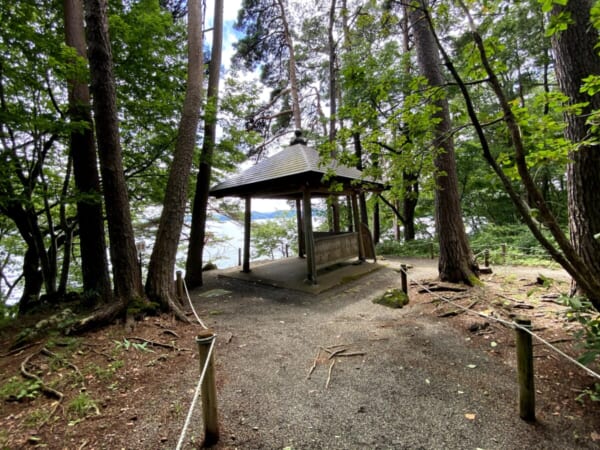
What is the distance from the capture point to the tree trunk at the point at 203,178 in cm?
694

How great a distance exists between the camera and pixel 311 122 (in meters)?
13.7

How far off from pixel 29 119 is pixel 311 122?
11.5m

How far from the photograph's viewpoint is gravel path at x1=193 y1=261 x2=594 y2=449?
1927 millimetres

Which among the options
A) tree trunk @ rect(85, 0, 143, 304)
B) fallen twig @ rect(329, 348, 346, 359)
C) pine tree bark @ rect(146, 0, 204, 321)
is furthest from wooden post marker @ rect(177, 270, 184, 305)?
fallen twig @ rect(329, 348, 346, 359)

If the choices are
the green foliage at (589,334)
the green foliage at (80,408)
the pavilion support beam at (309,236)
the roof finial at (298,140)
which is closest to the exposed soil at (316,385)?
the green foliage at (80,408)

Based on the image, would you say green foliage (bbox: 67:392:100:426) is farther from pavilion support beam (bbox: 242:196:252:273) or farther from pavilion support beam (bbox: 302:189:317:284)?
pavilion support beam (bbox: 242:196:252:273)

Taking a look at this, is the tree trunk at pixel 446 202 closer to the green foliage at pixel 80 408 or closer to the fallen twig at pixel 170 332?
the fallen twig at pixel 170 332

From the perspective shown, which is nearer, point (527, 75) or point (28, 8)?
point (28, 8)

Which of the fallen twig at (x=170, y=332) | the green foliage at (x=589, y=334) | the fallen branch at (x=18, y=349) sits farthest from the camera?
the fallen twig at (x=170, y=332)

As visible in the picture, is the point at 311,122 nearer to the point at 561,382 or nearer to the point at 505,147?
the point at 505,147

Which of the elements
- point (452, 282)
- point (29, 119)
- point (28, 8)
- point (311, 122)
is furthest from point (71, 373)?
point (311, 122)

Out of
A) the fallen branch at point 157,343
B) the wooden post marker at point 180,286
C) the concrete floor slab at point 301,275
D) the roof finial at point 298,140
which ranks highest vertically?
the roof finial at point 298,140

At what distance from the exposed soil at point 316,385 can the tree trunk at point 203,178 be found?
9.43 feet

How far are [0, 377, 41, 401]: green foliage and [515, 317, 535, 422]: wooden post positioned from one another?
423 cm
